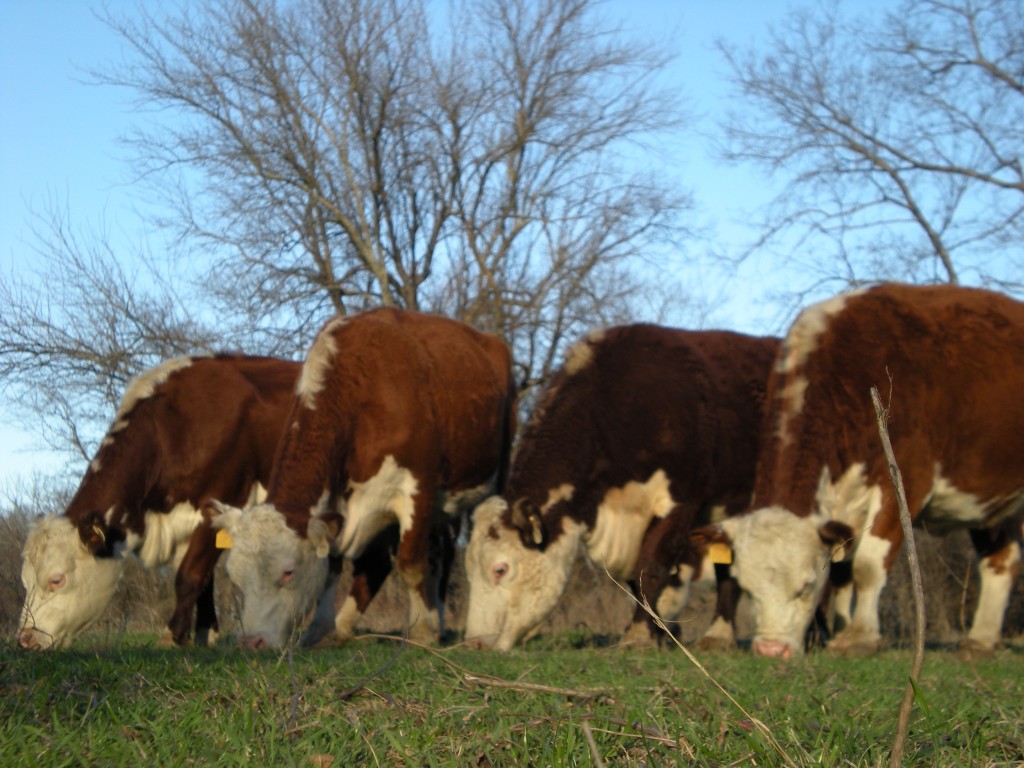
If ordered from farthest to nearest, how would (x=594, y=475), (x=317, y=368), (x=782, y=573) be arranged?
(x=317, y=368)
(x=594, y=475)
(x=782, y=573)

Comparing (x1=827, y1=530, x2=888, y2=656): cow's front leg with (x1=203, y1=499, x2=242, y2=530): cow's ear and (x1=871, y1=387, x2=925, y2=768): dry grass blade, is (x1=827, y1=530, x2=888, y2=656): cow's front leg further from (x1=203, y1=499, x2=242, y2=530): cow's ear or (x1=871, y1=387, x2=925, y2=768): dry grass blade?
(x1=871, y1=387, x2=925, y2=768): dry grass blade

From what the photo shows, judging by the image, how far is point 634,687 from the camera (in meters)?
4.59

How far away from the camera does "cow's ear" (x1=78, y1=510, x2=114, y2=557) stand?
992cm

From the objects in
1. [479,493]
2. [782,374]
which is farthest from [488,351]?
[782,374]

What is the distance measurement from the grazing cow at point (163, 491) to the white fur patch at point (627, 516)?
10.6 feet

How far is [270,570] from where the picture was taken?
873cm

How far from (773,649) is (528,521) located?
6.96 feet

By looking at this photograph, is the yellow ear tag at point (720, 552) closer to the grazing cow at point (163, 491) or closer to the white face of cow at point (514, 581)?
the white face of cow at point (514, 581)

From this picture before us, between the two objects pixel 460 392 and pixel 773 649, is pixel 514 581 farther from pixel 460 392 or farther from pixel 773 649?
pixel 460 392

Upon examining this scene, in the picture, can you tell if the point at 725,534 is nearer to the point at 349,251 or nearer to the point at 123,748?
the point at 123,748

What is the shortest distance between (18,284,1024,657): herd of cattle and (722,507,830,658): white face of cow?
0.02 meters

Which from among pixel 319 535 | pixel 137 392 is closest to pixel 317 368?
pixel 319 535

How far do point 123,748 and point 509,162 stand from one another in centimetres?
1895

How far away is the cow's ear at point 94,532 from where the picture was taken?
9922 millimetres
